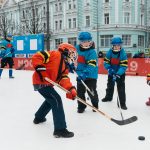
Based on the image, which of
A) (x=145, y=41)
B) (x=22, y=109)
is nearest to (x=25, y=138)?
(x=22, y=109)

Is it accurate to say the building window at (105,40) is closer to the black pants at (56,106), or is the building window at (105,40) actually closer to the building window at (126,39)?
the building window at (126,39)

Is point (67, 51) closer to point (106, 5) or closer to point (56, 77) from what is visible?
point (56, 77)

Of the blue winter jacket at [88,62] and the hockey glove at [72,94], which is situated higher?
the blue winter jacket at [88,62]

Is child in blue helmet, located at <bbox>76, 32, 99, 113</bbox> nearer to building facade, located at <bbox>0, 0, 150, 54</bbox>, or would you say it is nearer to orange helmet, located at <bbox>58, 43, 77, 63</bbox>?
orange helmet, located at <bbox>58, 43, 77, 63</bbox>

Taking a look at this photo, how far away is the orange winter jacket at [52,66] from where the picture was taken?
4191 millimetres

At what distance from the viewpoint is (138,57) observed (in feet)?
45.1

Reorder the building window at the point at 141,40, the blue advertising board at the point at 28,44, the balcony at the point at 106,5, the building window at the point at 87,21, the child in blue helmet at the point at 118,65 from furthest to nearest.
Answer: the building window at the point at 87,21 → the building window at the point at 141,40 → the balcony at the point at 106,5 → the blue advertising board at the point at 28,44 → the child in blue helmet at the point at 118,65

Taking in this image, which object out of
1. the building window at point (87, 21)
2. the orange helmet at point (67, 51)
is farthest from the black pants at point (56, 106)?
the building window at point (87, 21)

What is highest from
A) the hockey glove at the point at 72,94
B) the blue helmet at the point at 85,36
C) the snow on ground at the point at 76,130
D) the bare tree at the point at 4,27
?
the bare tree at the point at 4,27

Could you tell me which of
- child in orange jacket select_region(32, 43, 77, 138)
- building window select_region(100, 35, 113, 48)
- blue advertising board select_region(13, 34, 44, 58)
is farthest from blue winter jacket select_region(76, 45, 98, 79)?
building window select_region(100, 35, 113, 48)

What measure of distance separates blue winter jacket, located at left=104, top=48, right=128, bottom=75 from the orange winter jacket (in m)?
2.05

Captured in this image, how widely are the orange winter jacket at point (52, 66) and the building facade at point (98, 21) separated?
31190 mm

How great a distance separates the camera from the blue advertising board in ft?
57.3

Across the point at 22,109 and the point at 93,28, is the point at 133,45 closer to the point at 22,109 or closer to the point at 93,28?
the point at 93,28
